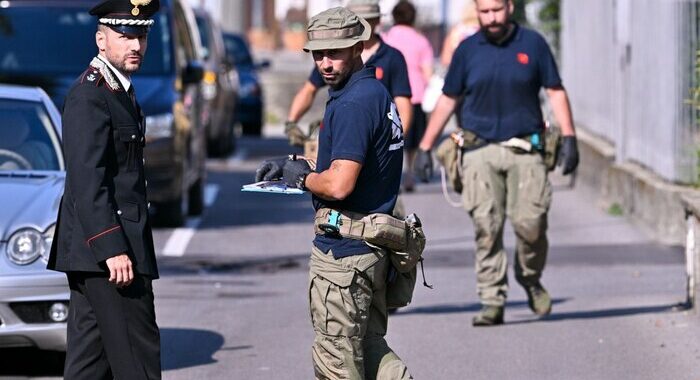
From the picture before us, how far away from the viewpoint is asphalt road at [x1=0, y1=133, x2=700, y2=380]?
27.6 feet

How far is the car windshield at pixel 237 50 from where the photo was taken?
2739 cm

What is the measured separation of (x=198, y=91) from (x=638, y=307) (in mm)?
7247

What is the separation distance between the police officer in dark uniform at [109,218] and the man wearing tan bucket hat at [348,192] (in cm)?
54

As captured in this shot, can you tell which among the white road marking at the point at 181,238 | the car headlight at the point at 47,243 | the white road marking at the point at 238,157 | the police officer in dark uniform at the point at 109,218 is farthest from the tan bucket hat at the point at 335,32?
the white road marking at the point at 238,157

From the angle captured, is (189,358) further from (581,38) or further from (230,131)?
(230,131)

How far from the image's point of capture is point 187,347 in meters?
8.92

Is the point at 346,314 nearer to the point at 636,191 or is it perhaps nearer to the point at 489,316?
the point at 489,316

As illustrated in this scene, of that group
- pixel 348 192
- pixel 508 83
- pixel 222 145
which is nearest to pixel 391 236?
pixel 348 192

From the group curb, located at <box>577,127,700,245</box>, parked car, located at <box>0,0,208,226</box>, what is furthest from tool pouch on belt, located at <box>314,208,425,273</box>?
parked car, located at <box>0,0,208,226</box>

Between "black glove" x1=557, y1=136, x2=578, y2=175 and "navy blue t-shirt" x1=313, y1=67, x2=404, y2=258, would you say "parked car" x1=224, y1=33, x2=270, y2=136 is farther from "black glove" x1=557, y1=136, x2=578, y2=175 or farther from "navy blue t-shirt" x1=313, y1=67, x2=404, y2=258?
"navy blue t-shirt" x1=313, y1=67, x2=404, y2=258

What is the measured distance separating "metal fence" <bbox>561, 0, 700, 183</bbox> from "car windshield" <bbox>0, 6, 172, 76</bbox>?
413 cm

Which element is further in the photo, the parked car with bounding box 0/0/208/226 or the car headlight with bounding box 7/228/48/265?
the parked car with bounding box 0/0/208/226

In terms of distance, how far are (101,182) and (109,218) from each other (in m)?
0.13

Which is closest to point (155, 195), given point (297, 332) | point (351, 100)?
point (297, 332)
